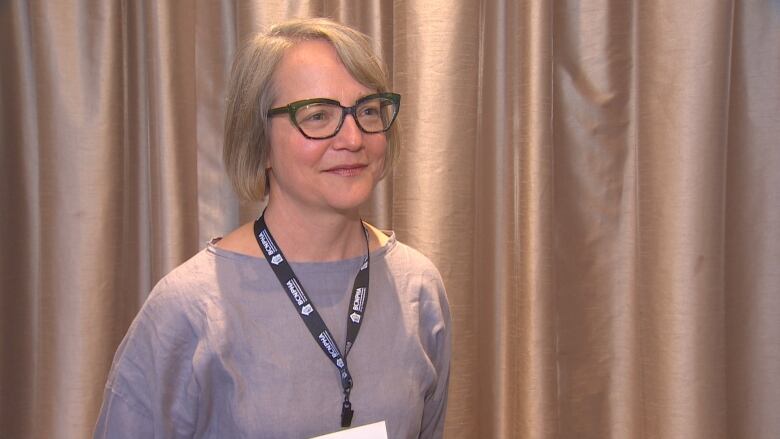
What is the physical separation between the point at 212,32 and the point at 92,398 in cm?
113

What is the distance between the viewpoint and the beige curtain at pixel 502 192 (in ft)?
6.86

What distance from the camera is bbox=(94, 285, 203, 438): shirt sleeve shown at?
132 centimetres

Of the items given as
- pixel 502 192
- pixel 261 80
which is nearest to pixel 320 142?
pixel 261 80

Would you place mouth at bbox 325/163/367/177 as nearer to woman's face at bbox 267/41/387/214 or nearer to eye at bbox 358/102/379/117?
woman's face at bbox 267/41/387/214

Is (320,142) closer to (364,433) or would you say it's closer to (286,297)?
(286,297)

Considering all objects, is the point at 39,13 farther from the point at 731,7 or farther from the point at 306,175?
the point at 731,7

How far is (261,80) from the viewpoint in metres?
1.34

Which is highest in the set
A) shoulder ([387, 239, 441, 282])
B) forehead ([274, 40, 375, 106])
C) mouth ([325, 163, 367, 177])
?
forehead ([274, 40, 375, 106])

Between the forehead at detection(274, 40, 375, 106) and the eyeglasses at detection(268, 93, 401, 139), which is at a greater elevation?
the forehead at detection(274, 40, 375, 106)

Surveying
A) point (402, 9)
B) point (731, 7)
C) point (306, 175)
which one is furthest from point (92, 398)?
point (731, 7)

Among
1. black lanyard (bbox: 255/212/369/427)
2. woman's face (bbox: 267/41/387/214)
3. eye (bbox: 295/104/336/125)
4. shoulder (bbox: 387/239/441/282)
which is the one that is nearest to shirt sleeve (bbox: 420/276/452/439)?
shoulder (bbox: 387/239/441/282)

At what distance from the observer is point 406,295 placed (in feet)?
4.91

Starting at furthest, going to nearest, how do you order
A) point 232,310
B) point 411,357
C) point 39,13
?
1. point 39,13
2. point 411,357
3. point 232,310

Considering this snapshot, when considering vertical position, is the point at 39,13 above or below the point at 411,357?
above
